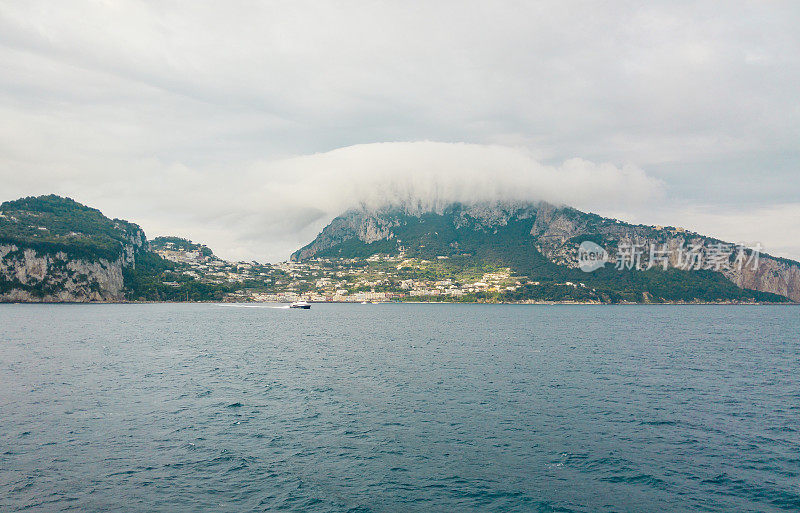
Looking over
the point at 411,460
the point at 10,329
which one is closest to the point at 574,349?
the point at 411,460

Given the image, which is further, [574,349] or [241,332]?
[241,332]

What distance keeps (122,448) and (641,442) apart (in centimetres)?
4674

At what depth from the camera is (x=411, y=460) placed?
3653 centimetres

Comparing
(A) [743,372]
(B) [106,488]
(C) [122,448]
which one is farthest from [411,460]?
(A) [743,372]

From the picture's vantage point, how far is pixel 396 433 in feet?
142

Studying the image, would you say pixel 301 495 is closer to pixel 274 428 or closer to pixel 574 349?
pixel 274 428

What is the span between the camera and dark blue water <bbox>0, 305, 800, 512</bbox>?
30344mm

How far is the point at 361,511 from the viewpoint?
91.5 ft

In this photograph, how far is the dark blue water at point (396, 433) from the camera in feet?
99.6

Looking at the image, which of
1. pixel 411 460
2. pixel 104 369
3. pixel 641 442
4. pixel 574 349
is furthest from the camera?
pixel 574 349

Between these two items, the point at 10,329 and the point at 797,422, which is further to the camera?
the point at 10,329

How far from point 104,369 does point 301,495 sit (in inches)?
2485

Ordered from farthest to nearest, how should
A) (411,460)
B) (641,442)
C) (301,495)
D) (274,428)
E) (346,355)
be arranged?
1. (346,355)
2. (274,428)
3. (641,442)
4. (411,460)
5. (301,495)

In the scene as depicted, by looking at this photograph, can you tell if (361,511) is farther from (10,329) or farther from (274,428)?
(10,329)
